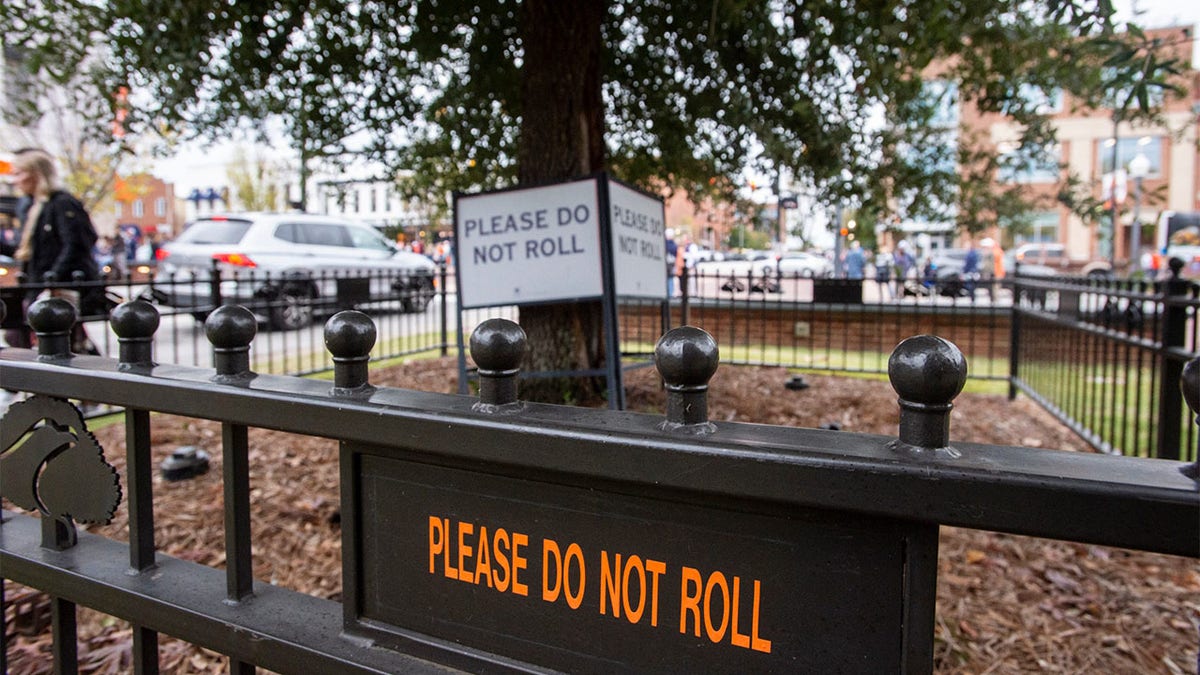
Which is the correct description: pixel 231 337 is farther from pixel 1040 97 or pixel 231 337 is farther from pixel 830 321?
pixel 830 321

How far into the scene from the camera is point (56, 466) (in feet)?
5.16

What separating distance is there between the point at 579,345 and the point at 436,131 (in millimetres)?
3078

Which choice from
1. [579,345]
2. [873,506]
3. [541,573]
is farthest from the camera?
[579,345]

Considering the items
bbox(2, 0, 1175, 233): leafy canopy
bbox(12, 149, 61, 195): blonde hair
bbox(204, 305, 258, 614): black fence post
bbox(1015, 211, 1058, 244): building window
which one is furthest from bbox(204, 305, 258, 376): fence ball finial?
bbox(1015, 211, 1058, 244): building window

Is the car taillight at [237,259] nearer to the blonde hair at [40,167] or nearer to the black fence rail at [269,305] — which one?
the black fence rail at [269,305]

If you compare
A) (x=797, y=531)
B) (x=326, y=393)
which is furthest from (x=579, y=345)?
(x=797, y=531)

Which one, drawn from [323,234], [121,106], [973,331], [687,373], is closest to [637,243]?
[121,106]

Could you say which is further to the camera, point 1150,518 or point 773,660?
point 773,660

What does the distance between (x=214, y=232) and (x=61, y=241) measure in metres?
6.08

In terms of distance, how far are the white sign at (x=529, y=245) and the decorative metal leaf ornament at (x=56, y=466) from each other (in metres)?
3.50

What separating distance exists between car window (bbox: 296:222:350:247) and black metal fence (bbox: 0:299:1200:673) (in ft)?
39.5

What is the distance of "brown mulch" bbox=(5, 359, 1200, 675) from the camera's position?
2611mm

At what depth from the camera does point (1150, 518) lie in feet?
2.43

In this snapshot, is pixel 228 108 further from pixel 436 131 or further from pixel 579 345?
pixel 579 345
